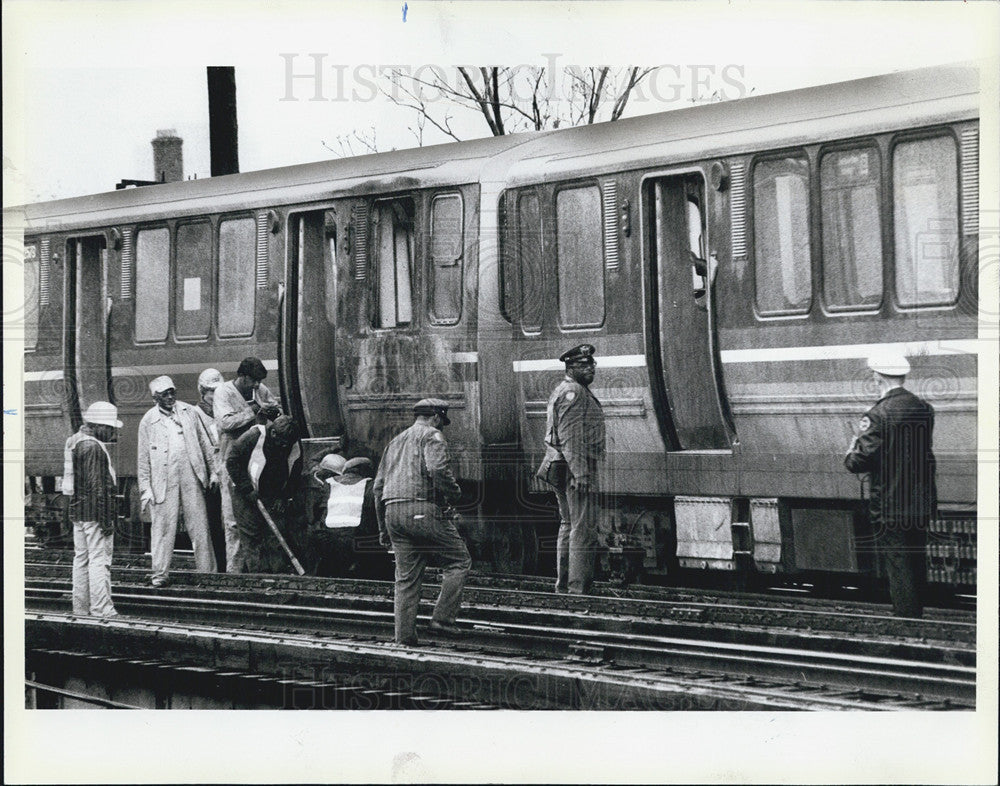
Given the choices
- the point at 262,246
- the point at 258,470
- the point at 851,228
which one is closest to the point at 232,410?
the point at 258,470

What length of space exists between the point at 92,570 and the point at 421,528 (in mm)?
2535

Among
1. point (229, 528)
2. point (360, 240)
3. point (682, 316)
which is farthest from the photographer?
point (229, 528)

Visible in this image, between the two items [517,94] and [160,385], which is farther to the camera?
[160,385]

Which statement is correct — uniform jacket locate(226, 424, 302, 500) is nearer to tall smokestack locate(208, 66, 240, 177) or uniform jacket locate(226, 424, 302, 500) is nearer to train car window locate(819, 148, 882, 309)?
tall smokestack locate(208, 66, 240, 177)

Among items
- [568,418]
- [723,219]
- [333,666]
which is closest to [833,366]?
[723,219]

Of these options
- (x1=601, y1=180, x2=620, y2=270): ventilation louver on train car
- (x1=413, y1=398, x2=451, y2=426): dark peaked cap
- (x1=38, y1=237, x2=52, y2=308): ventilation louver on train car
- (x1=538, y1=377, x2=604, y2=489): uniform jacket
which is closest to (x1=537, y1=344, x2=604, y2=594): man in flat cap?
(x1=538, y1=377, x2=604, y2=489): uniform jacket

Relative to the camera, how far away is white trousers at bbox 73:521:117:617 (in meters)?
10.0

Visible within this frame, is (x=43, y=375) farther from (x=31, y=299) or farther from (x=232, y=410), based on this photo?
(x=232, y=410)

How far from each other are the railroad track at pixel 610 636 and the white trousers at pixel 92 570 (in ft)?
0.89

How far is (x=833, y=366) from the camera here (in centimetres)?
895

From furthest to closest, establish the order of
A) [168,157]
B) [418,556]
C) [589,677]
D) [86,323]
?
[86,323]
[168,157]
[418,556]
[589,677]

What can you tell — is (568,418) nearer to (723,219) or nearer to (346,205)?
(723,219)

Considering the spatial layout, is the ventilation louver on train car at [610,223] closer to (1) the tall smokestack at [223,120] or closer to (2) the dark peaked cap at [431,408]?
(2) the dark peaked cap at [431,408]

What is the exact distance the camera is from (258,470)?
10.7 meters
